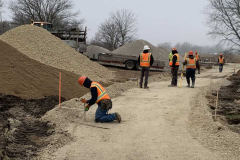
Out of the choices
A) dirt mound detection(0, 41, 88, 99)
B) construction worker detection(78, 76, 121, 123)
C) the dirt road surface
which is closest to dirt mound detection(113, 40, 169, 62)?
dirt mound detection(0, 41, 88, 99)

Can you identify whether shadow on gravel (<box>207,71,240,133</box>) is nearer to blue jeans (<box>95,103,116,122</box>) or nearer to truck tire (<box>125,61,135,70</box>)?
blue jeans (<box>95,103,116,122</box>)

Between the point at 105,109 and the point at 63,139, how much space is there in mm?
1715

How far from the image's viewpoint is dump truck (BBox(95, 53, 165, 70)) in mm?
24938

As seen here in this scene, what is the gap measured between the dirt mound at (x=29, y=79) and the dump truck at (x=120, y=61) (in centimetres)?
1197

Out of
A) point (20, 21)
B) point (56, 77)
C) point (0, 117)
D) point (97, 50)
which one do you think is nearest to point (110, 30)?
point (20, 21)

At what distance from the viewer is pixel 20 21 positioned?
165 feet

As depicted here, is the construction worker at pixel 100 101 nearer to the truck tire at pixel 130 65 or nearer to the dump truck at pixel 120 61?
the dump truck at pixel 120 61

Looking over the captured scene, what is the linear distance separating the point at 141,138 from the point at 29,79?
6510 millimetres

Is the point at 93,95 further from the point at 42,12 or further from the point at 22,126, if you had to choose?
the point at 42,12

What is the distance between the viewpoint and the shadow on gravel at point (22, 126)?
5318 mm

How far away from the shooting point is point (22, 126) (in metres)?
6.98

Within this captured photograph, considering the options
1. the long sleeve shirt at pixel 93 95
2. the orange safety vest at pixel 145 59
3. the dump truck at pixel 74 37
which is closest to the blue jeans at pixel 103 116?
the long sleeve shirt at pixel 93 95

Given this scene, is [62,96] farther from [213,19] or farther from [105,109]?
[213,19]

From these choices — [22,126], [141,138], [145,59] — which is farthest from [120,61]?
[141,138]
